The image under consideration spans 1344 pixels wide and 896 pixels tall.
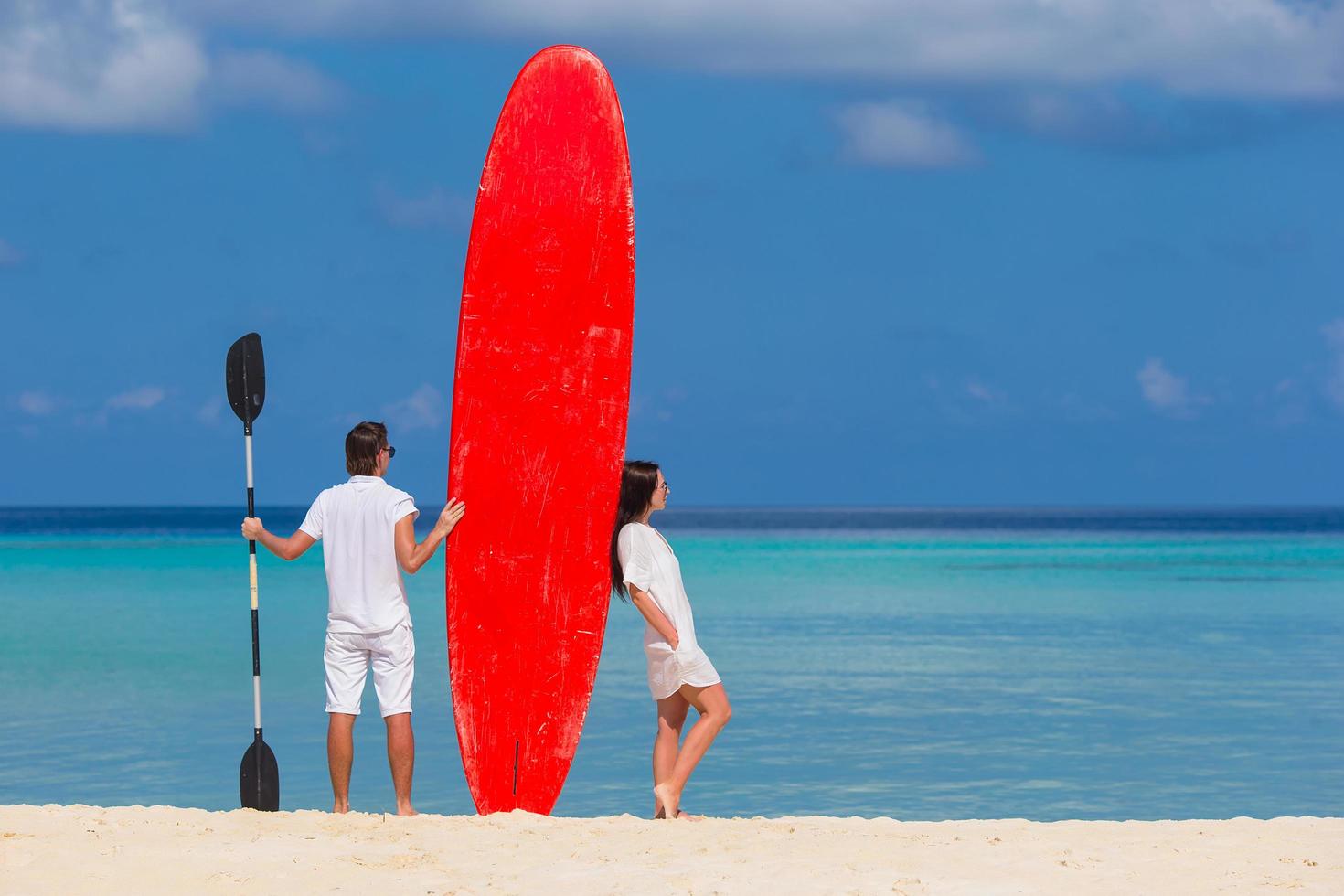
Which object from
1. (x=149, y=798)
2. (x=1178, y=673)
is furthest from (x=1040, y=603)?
(x=149, y=798)

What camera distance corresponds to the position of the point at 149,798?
6.70m

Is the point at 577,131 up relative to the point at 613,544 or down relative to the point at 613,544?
up

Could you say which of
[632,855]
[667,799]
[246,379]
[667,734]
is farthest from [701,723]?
[246,379]

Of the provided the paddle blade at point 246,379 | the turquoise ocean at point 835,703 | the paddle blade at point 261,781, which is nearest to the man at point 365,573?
the paddle blade at point 261,781

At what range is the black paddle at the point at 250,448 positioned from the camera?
4926 millimetres

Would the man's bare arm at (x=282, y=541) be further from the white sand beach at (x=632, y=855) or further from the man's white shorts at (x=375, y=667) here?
the white sand beach at (x=632, y=855)

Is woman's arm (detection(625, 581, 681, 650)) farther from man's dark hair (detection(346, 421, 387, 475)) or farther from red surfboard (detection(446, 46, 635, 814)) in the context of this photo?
man's dark hair (detection(346, 421, 387, 475))

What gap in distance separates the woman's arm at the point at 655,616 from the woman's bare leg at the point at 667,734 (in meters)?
0.24

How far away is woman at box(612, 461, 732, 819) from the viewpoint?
4.69 m

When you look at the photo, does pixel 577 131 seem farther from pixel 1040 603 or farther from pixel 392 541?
pixel 1040 603

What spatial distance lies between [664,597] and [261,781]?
1479 millimetres

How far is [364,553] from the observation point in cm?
460

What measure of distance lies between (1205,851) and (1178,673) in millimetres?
7476

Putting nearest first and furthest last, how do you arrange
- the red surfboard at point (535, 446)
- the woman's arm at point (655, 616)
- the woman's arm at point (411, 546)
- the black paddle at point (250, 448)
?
1. the woman's arm at point (411, 546)
2. the woman's arm at point (655, 616)
3. the black paddle at point (250, 448)
4. the red surfboard at point (535, 446)
